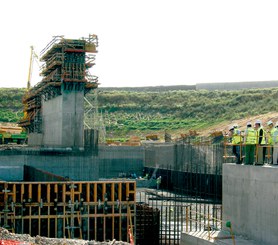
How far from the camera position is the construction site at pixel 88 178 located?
67.3ft

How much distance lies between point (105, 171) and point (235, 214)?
31060mm

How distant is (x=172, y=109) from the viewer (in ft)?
317

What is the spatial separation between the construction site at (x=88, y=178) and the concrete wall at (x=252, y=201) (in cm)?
52

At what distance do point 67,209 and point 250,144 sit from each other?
684 cm

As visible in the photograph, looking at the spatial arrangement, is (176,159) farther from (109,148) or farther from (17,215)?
(17,215)

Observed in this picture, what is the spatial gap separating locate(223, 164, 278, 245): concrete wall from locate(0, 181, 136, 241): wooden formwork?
4086mm

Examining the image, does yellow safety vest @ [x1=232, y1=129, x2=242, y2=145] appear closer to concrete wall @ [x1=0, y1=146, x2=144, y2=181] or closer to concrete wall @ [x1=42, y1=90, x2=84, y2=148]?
concrete wall @ [x1=0, y1=146, x2=144, y2=181]

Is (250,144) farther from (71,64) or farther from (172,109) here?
(172,109)

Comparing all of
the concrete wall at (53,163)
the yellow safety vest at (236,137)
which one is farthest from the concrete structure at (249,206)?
the concrete wall at (53,163)

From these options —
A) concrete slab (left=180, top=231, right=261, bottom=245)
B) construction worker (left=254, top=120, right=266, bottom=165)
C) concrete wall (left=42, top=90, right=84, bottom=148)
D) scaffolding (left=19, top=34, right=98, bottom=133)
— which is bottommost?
concrete slab (left=180, top=231, right=261, bottom=245)

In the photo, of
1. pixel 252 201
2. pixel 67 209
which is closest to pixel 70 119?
pixel 67 209

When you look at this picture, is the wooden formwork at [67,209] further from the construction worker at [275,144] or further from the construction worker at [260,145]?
the construction worker at [275,144]

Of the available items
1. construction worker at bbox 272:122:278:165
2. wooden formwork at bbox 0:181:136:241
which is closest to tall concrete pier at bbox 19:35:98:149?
wooden formwork at bbox 0:181:136:241

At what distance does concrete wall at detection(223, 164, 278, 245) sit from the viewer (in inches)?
623
